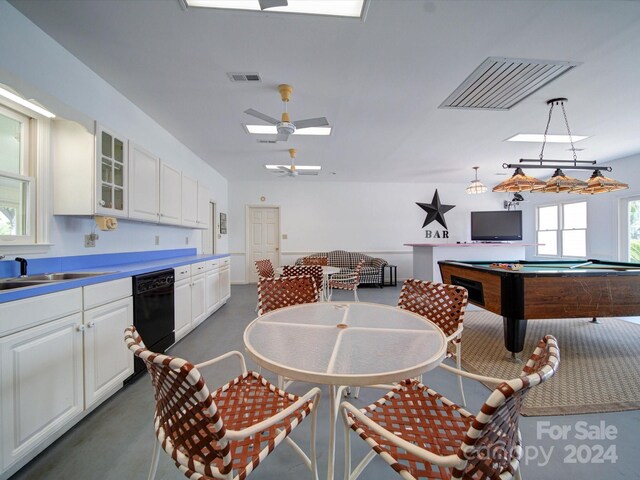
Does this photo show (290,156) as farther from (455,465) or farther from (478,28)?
(455,465)

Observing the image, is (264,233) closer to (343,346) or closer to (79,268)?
(79,268)

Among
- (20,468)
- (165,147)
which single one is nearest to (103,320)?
(20,468)

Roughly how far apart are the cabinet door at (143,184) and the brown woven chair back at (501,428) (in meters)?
3.05

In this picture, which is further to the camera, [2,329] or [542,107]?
[542,107]

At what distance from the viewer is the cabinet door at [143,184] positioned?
8.53 ft

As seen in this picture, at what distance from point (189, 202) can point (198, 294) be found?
1389 mm

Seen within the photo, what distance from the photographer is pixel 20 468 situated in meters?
1.36

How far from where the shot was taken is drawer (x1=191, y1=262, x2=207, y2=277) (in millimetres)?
3282

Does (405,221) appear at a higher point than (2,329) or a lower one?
higher

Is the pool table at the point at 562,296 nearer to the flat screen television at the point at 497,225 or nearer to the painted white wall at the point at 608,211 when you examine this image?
the painted white wall at the point at 608,211

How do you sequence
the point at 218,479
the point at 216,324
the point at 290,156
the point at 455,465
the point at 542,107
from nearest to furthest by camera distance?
1. the point at 455,465
2. the point at 218,479
3. the point at 542,107
4. the point at 216,324
5. the point at 290,156

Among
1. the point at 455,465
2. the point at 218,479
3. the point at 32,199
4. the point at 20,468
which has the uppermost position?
the point at 32,199

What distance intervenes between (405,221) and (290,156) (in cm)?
394

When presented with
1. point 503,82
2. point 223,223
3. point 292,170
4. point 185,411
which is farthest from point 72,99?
point 223,223
